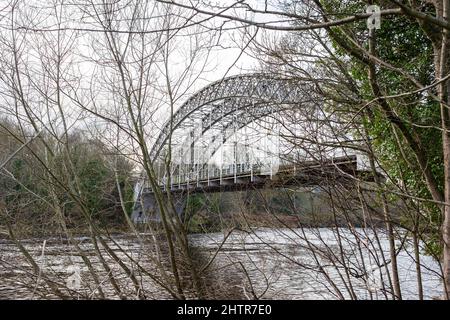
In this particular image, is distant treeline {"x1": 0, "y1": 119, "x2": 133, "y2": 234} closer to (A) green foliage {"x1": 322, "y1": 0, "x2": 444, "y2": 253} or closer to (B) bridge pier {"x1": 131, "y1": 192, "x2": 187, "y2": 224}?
(B) bridge pier {"x1": 131, "y1": 192, "x2": 187, "y2": 224}

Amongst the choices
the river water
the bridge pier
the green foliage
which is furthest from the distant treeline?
the green foliage

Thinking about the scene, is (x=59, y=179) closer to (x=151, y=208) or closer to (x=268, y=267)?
(x=151, y=208)

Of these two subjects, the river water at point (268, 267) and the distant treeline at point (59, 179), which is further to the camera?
the distant treeline at point (59, 179)

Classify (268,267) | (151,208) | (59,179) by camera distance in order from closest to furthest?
(59,179) → (268,267) → (151,208)

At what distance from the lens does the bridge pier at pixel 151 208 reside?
208 inches

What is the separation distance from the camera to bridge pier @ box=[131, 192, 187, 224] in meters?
5.29

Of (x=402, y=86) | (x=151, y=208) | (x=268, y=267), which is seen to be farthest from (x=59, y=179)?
(x=402, y=86)

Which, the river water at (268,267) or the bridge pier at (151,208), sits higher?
the bridge pier at (151,208)

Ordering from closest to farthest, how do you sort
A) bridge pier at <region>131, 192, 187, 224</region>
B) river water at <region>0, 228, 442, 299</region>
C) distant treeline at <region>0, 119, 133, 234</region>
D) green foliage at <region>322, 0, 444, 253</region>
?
river water at <region>0, 228, 442, 299</region>, green foliage at <region>322, 0, 444, 253</region>, distant treeline at <region>0, 119, 133, 234</region>, bridge pier at <region>131, 192, 187, 224</region>

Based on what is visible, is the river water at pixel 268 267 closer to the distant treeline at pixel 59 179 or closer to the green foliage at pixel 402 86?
the distant treeline at pixel 59 179

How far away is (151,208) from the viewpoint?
5594mm

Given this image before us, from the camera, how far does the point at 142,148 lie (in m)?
4.17

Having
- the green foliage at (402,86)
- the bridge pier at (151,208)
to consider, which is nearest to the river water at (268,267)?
the bridge pier at (151,208)
